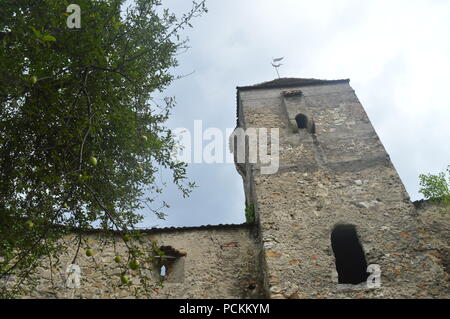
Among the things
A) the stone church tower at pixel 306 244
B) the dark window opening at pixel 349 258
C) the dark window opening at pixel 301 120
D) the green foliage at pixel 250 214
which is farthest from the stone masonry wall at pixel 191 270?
Answer: the dark window opening at pixel 301 120

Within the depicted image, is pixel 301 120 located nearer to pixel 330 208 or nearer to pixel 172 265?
pixel 330 208

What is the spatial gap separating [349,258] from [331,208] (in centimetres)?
143

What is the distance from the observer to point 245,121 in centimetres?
1102

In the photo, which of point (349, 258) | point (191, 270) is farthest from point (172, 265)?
point (349, 258)

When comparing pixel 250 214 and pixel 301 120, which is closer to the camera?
pixel 250 214

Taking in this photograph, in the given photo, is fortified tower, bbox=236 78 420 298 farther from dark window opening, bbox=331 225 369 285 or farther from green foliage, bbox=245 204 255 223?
green foliage, bbox=245 204 255 223

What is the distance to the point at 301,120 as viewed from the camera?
10930 millimetres

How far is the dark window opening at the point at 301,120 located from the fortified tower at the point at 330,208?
3cm

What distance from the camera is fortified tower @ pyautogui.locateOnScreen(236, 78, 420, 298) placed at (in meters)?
7.16

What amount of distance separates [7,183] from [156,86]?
3.12 metres

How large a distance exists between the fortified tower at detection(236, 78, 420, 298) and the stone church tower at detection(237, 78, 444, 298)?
0.7 inches

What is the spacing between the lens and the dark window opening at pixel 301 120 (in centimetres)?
1073

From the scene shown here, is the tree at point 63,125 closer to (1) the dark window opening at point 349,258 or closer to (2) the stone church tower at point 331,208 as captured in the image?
(2) the stone church tower at point 331,208
